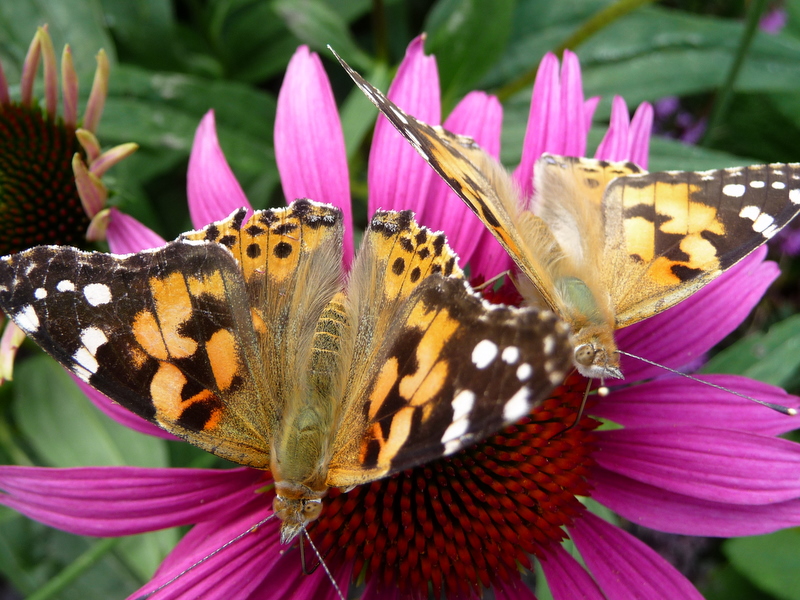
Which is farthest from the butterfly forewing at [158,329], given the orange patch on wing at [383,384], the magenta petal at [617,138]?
the magenta petal at [617,138]

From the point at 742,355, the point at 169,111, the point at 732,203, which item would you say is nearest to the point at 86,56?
the point at 169,111

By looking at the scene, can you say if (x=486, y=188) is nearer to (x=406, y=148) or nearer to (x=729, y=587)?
(x=406, y=148)

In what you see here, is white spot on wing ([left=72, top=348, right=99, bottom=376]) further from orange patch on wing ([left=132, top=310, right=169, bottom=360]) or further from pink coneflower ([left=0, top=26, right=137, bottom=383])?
pink coneflower ([left=0, top=26, right=137, bottom=383])

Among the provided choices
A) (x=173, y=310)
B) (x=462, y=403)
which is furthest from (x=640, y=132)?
(x=173, y=310)

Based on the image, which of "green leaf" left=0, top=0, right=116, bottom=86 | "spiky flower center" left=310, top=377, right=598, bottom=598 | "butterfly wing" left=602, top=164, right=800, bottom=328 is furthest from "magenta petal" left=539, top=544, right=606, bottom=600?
"green leaf" left=0, top=0, right=116, bottom=86

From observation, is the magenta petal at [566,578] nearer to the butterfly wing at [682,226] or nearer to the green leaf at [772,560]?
the butterfly wing at [682,226]
